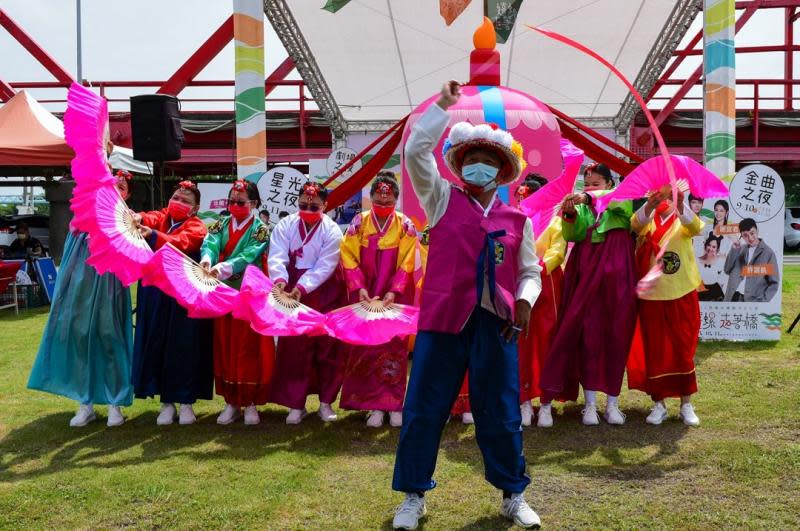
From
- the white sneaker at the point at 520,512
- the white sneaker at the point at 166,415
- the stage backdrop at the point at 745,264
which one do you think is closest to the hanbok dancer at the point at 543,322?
the white sneaker at the point at 520,512

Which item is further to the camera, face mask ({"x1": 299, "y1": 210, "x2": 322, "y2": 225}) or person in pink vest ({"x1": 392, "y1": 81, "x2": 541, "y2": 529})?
face mask ({"x1": 299, "y1": 210, "x2": 322, "y2": 225})

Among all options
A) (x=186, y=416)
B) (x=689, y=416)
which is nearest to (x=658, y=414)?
(x=689, y=416)

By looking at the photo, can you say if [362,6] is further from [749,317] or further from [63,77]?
[63,77]

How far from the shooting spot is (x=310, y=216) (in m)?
4.30

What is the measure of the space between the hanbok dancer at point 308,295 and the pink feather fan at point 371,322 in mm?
322

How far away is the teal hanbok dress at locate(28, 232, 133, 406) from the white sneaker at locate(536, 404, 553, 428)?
8.00ft

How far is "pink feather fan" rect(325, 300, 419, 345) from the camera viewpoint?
384cm

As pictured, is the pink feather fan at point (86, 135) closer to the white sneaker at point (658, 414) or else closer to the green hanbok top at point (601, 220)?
the green hanbok top at point (601, 220)

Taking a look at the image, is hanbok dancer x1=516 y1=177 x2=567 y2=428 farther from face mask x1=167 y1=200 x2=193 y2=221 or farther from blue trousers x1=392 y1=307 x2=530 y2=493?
face mask x1=167 y1=200 x2=193 y2=221

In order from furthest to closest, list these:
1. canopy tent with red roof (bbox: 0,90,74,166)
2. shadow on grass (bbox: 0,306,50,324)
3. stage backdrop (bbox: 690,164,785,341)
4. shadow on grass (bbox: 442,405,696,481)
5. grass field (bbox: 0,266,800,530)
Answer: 1. canopy tent with red roof (bbox: 0,90,74,166)
2. shadow on grass (bbox: 0,306,50,324)
3. stage backdrop (bbox: 690,164,785,341)
4. shadow on grass (bbox: 442,405,696,481)
5. grass field (bbox: 0,266,800,530)

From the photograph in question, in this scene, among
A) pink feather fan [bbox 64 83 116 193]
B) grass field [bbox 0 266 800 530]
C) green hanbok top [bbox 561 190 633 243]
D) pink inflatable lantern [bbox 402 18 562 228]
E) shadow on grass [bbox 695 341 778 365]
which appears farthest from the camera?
shadow on grass [bbox 695 341 778 365]

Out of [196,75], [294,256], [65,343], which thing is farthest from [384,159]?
[196,75]

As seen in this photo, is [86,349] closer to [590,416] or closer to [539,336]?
[539,336]

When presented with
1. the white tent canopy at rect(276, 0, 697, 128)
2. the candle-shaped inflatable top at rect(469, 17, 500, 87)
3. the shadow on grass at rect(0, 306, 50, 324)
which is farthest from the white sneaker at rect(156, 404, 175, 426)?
the shadow on grass at rect(0, 306, 50, 324)
